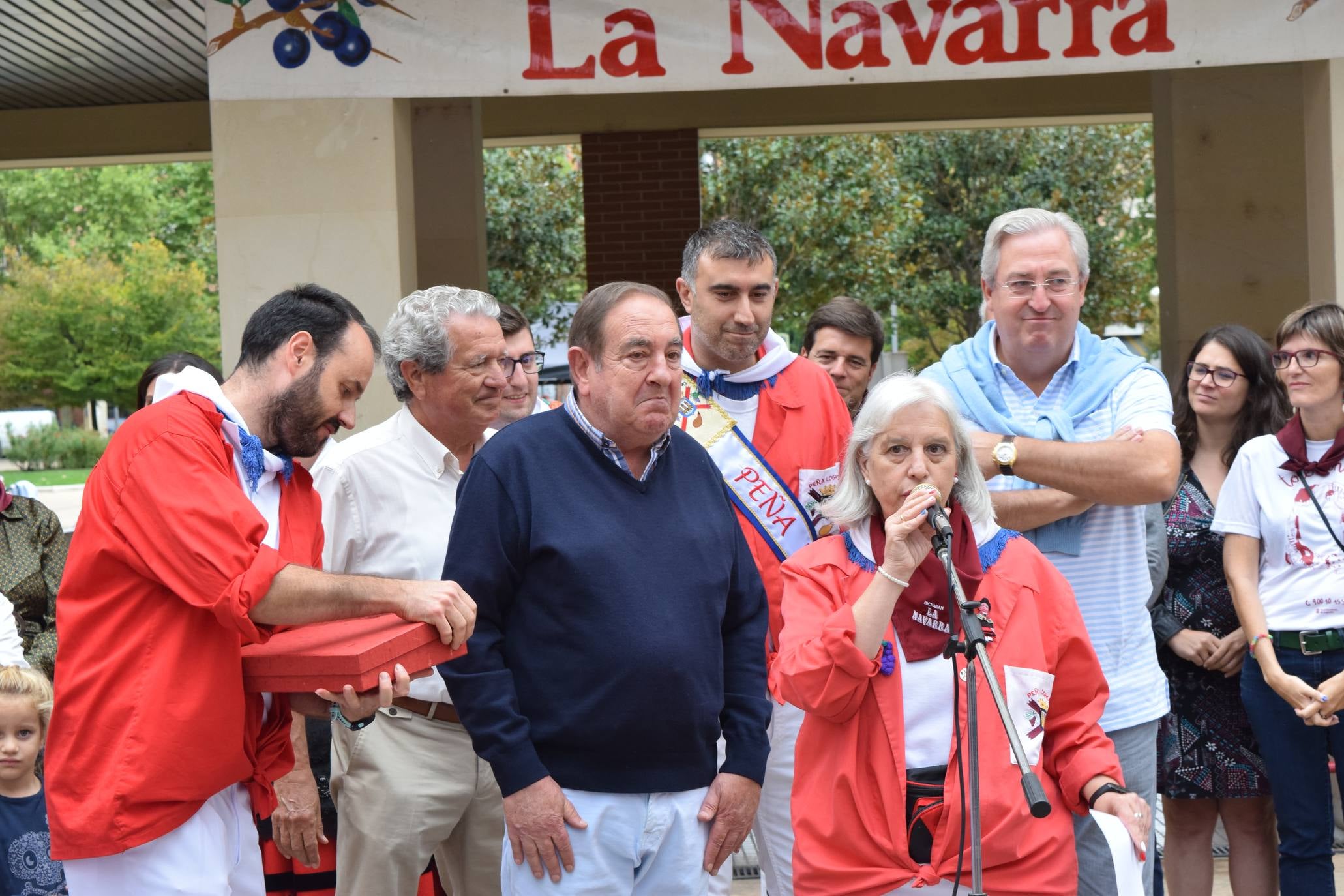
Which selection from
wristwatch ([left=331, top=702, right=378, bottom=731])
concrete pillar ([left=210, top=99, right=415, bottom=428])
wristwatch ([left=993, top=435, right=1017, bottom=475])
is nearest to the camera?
wristwatch ([left=993, top=435, right=1017, bottom=475])

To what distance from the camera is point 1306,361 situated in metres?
4.54

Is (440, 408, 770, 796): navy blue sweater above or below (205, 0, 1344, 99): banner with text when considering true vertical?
below

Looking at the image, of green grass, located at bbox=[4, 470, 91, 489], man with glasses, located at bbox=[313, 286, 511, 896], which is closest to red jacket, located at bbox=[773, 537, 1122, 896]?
man with glasses, located at bbox=[313, 286, 511, 896]

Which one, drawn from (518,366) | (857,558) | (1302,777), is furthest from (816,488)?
(1302,777)

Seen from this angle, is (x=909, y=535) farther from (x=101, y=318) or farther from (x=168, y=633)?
(x=101, y=318)

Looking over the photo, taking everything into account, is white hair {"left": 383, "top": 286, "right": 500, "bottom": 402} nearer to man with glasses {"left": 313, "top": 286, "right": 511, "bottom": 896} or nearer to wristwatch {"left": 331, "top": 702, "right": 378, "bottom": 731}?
man with glasses {"left": 313, "top": 286, "right": 511, "bottom": 896}

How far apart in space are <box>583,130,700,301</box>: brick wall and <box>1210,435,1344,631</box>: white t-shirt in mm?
9468

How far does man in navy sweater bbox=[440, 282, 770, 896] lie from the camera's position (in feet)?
9.55

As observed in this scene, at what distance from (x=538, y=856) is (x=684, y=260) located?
1.90 meters

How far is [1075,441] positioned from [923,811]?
1.10 metres

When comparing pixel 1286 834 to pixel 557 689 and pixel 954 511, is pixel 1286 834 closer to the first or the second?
pixel 954 511

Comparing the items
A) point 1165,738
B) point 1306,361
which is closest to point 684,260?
point 1306,361

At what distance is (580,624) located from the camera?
2.92m

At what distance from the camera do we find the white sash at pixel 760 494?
3.83 metres
